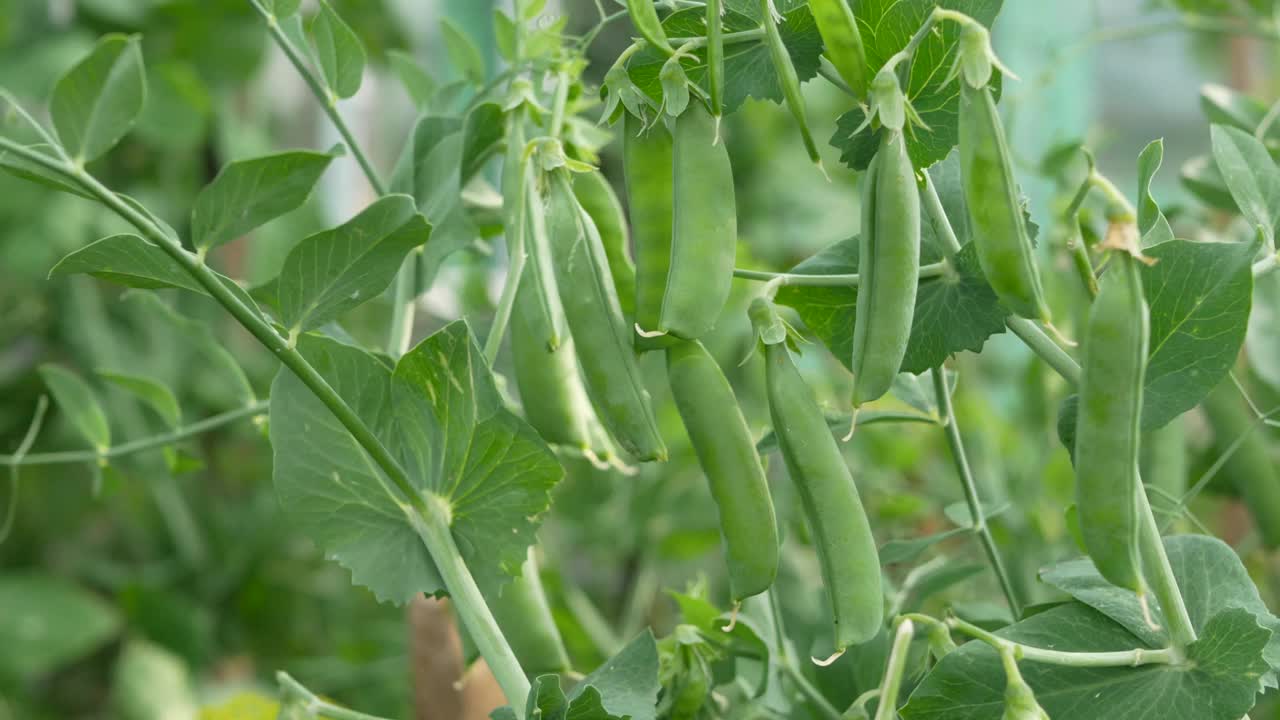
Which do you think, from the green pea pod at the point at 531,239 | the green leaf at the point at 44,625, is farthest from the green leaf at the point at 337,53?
the green leaf at the point at 44,625

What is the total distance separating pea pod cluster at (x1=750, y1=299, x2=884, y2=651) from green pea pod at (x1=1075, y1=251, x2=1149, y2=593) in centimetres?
8

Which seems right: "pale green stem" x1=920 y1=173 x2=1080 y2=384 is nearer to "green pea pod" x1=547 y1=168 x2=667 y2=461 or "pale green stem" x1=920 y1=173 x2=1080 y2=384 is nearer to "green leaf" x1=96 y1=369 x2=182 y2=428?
"green pea pod" x1=547 y1=168 x2=667 y2=461

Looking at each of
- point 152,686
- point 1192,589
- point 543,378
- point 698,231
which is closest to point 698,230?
point 698,231

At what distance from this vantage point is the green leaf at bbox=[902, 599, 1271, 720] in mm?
369

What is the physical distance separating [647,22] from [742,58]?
1.9 inches

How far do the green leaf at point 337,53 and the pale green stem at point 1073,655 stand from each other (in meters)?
0.35

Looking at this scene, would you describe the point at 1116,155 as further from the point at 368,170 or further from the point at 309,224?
the point at 368,170

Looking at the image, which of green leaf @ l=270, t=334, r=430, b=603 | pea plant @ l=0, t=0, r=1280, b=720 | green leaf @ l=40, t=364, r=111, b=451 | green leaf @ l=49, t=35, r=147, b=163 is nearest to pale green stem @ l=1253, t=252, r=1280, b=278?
pea plant @ l=0, t=0, r=1280, b=720

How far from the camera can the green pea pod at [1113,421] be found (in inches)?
12.6

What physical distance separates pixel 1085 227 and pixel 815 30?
262mm

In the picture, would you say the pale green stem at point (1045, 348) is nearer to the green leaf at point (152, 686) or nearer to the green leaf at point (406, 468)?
the green leaf at point (406, 468)

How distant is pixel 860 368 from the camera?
37 cm

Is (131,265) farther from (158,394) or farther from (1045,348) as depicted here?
(1045,348)

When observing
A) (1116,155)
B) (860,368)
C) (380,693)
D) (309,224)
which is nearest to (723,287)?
(860,368)
